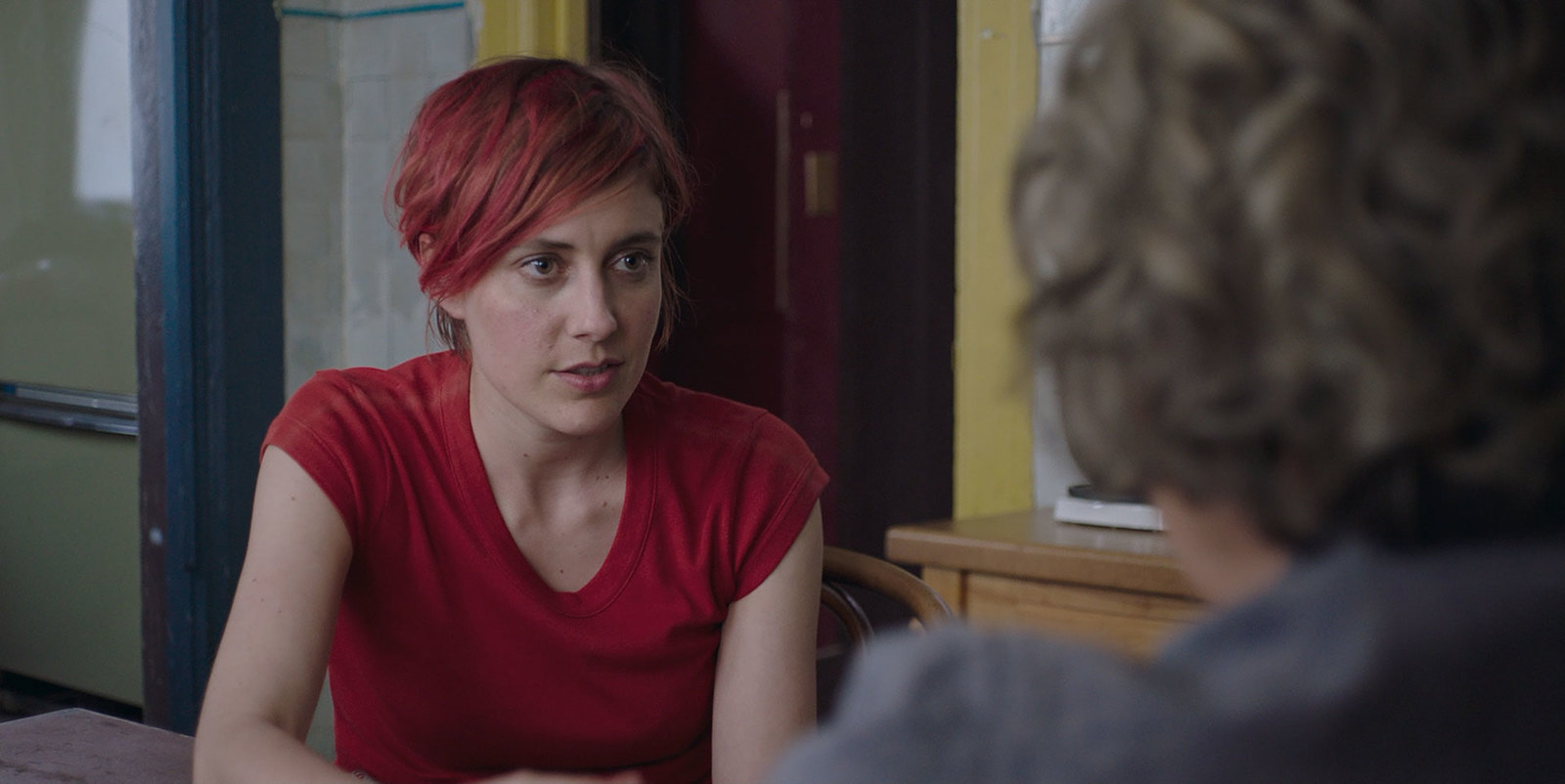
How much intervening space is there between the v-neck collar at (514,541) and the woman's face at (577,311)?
86mm

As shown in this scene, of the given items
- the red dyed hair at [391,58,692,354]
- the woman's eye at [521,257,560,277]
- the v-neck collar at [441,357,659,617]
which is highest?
the red dyed hair at [391,58,692,354]

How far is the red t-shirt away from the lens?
1480 mm

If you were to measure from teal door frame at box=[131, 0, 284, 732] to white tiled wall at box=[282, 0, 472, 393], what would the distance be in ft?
0.19

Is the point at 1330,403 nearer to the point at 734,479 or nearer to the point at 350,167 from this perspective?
the point at 734,479

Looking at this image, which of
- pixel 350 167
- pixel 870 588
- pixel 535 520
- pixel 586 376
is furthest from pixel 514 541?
pixel 350 167

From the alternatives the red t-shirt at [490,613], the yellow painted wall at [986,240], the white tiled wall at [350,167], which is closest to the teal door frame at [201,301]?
the white tiled wall at [350,167]

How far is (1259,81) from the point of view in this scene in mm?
469

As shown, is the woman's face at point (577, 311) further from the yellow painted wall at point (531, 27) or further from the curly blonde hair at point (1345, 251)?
the yellow painted wall at point (531, 27)

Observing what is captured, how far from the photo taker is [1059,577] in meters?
1.83

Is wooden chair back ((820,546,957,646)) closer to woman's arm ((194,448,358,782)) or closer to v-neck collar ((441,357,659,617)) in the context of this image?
v-neck collar ((441,357,659,617))

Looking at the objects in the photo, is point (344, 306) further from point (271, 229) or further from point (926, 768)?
point (926, 768)

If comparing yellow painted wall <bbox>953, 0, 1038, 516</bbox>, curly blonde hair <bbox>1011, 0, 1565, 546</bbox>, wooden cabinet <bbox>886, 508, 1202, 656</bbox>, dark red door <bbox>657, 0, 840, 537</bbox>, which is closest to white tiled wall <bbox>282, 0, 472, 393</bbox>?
dark red door <bbox>657, 0, 840, 537</bbox>

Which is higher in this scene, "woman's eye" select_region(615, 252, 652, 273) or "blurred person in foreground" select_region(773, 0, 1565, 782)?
"woman's eye" select_region(615, 252, 652, 273)

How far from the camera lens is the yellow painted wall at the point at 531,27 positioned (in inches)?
119
